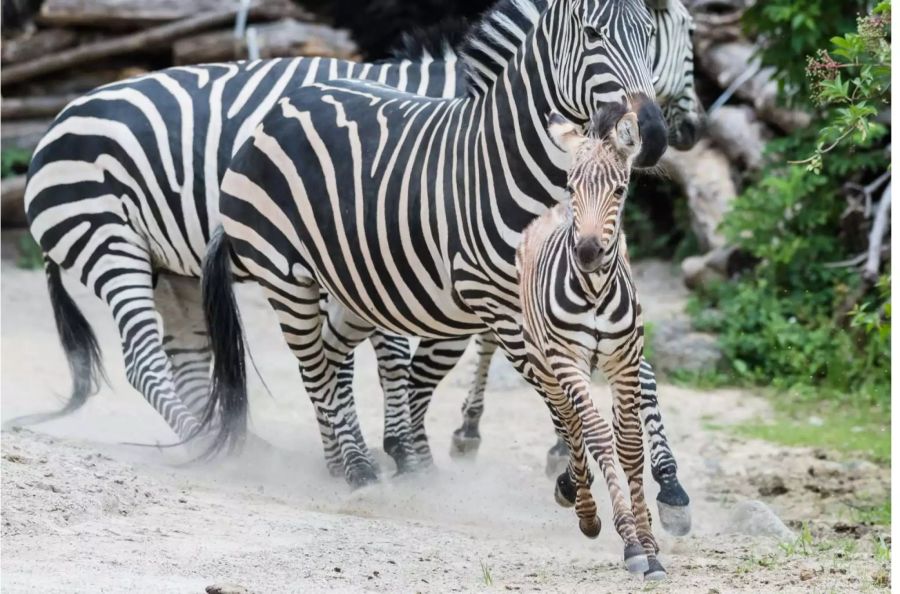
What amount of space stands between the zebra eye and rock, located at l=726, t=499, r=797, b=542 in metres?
2.15

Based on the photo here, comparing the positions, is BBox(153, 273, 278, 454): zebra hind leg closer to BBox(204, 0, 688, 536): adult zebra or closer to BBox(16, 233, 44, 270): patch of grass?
BBox(204, 0, 688, 536): adult zebra

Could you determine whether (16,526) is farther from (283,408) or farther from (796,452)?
(796,452)

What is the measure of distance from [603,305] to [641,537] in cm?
79

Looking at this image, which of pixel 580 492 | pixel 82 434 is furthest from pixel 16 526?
pixel 82 434

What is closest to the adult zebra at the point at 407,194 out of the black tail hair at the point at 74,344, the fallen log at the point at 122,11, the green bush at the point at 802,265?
the black tail hair at the point at 74,344

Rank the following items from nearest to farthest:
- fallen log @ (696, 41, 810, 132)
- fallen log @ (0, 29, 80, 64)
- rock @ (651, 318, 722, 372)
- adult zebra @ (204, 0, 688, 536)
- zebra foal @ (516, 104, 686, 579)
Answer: zebra foal @ (516, 104, 686, 579)
adult zebra @ (204, 0, 688, 536)
rock @ (651, 318, 722, 372)
fallen log @ (696, 41, 810, 132)
fallen log @ (0, 29, 80, 64)

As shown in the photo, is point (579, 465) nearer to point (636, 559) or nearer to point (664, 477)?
point (636, 559)

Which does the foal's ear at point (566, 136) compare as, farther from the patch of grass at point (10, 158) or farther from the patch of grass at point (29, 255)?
the patch of grass at point (10, 158)

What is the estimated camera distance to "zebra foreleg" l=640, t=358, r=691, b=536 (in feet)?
17.2

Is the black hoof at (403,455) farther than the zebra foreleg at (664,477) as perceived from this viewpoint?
Yes

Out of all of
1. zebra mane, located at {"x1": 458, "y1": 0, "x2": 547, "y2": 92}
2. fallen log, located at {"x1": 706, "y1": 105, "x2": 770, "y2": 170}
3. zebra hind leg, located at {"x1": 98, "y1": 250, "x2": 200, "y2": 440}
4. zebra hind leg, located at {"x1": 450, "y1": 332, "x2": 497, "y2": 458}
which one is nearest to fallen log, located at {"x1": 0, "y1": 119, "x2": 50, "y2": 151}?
zebra hind leg, located at {"x1": 98, "y1": 250, "x2": 200, "y2": 440}

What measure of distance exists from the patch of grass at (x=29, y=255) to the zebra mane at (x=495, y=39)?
726 cm

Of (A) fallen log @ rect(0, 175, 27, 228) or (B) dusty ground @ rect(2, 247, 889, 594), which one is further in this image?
(A) fallen log @ rect(0, 175, 27, 228)

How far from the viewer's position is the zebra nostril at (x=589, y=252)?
4223 mm
